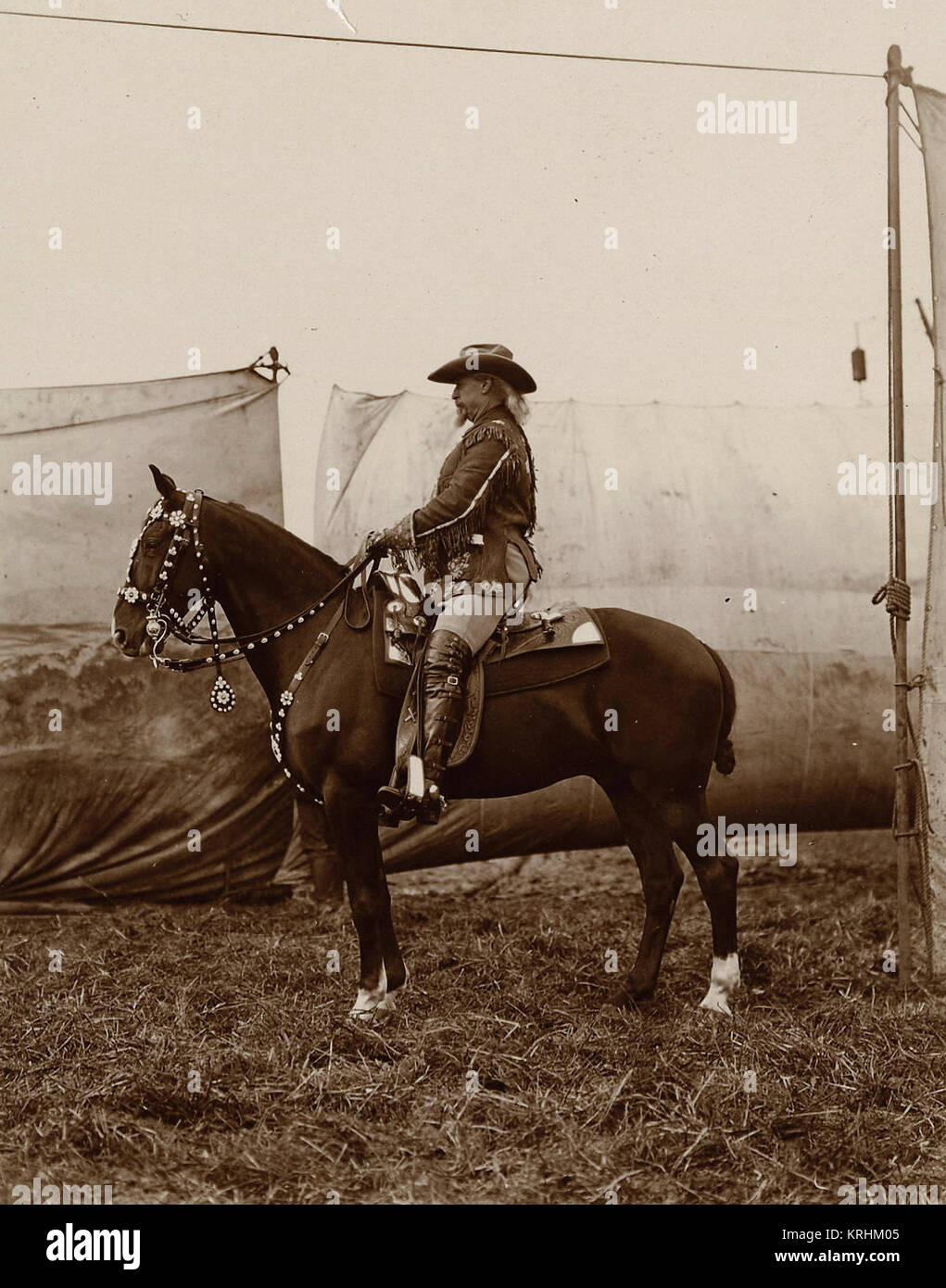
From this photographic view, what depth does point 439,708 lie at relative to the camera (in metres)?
5.23

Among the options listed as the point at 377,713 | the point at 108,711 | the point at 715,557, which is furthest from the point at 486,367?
the point at 108,711

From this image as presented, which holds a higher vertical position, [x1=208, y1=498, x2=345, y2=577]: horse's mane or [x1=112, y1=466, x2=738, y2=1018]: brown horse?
[x1=208, y1=498, x2=345, y2=577]: horse's mane

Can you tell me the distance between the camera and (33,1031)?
5.08 m

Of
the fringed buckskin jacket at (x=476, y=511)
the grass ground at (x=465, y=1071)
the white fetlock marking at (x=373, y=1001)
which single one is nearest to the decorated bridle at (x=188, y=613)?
the fringed buckskin jacket at (x=476, y=511)

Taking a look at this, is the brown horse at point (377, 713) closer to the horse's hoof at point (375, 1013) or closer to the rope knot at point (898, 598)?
the horse's hoof at point (375, 1013)

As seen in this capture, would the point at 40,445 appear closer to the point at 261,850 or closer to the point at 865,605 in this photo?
the point at 261,850

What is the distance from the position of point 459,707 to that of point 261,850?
117 inches

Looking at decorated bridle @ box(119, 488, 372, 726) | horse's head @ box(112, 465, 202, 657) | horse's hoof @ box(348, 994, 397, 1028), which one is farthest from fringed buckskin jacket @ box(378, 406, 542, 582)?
horse's hoof @ box(348, 994, 397, 1028)

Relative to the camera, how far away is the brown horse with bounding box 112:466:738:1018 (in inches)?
214

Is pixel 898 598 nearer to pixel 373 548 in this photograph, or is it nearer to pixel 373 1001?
pixel 373 548

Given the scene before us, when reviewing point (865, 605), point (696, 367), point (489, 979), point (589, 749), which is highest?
point (696, 367)

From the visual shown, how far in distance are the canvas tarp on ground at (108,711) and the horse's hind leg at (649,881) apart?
9.21 ft

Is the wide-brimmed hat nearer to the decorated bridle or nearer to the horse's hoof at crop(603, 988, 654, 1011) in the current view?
the decorated bridle
